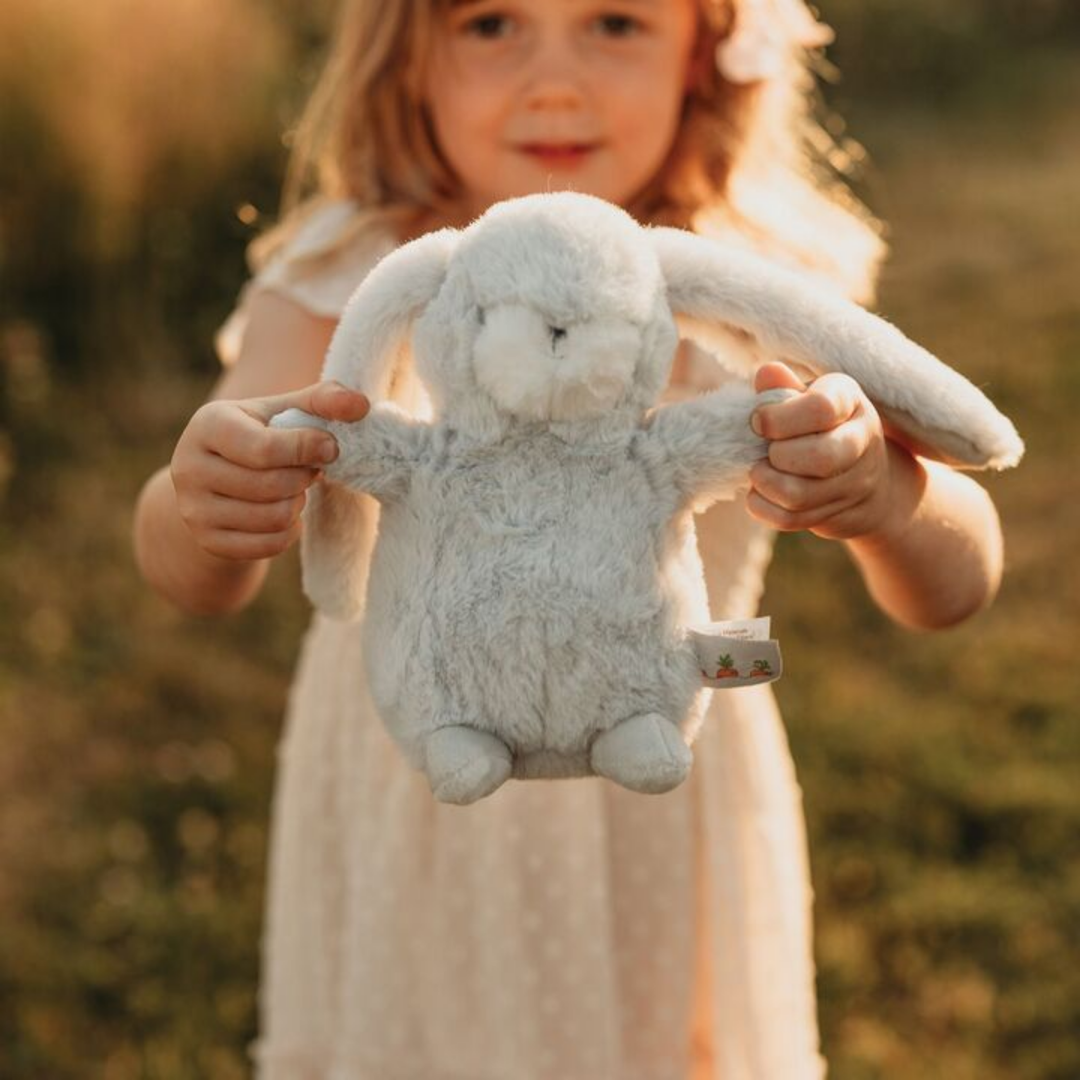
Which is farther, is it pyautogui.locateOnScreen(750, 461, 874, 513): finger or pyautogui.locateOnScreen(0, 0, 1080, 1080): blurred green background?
pyautogui.locateOnScreen(0, 0, 1080, 1080): blurred green background

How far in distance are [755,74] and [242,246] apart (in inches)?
107

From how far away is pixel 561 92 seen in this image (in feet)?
4.16

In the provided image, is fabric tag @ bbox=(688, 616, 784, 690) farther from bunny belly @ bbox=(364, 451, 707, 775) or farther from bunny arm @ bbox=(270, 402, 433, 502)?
bunny arm @ bbox=(270, 402, 433, 502)

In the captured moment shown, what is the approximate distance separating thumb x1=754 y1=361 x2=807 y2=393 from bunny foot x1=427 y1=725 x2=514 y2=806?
0.26 meters

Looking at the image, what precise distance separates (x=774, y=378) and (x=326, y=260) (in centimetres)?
69

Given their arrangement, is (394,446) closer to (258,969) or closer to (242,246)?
(258,969)

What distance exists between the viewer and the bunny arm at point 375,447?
901 millimetres

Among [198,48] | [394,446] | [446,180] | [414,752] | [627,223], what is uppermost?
[198,48]

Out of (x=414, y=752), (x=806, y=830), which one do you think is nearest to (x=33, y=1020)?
(x=806, y=830)

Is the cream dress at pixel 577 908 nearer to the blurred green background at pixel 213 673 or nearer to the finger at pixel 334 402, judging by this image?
the blurred green background at pixel 213 673

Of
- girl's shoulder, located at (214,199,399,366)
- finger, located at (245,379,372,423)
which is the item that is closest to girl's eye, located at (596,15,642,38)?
girl's shoulder, located at (214,199,399,366)

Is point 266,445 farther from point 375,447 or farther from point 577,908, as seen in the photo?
point 577,908

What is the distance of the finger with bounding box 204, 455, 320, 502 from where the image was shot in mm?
926

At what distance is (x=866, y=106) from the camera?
661 centimetres
